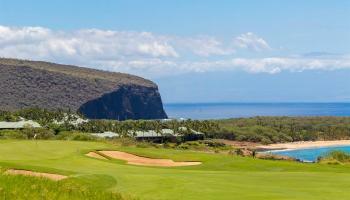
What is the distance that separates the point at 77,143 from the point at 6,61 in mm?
140056

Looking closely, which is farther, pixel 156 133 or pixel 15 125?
pixel 156 133

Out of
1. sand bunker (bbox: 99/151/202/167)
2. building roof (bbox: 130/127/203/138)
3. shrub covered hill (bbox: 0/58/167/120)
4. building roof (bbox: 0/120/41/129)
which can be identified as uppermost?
shrub covered hill (bbox: 0/58/167/120)

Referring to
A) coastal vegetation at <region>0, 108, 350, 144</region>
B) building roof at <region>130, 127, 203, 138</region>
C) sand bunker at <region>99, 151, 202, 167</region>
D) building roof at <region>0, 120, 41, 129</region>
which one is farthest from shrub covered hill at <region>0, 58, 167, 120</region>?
sand bunker at <region>99, 151, 202, 167</region>

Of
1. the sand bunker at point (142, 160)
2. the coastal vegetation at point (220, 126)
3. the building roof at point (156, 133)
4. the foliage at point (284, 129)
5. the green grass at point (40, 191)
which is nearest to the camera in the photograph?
the green grass at point (40, 191)

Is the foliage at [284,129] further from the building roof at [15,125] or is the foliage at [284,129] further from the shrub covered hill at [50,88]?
the building roof at [15,125]

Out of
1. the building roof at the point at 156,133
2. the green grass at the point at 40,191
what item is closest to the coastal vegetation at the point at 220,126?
the building roof at the point at 156,133

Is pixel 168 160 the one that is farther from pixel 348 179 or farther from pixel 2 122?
pixel 2 122

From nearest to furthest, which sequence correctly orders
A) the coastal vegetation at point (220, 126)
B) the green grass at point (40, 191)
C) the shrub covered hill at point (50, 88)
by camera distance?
the green grass at point (40, 191), the coastal vegetation at point (220, 126), the shrub covered hill at point (50, 88)

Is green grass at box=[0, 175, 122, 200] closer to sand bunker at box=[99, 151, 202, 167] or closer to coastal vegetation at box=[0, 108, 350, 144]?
sand bunker at box=[99, 151, 202, 167]

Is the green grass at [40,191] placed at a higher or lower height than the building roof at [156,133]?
higher

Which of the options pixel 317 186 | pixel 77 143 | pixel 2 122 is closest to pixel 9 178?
pixel 317 186

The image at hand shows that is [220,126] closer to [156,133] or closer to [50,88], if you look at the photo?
[156,133]

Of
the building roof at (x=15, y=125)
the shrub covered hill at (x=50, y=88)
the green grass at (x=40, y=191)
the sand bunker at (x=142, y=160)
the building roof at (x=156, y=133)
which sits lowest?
the sand bunker at (x=142, y=160)

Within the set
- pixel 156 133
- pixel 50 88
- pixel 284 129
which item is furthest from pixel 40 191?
pixel 50 88
